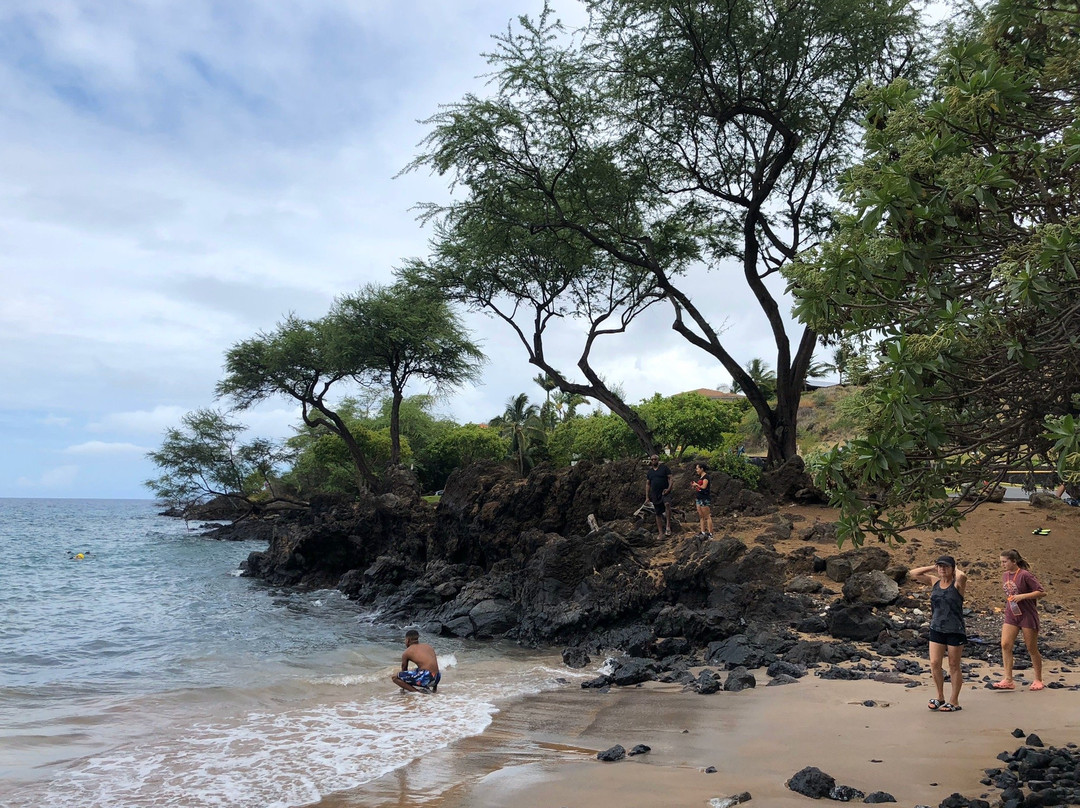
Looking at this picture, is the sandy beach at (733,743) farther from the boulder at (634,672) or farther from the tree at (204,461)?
the tree at (204,461)

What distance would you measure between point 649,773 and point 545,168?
16168mm

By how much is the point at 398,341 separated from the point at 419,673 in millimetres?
25248

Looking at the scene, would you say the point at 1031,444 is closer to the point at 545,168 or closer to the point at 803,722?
the point at 803,722

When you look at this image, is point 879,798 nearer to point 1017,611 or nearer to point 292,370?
point 1017,611

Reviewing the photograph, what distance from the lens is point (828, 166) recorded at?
65.3 feet

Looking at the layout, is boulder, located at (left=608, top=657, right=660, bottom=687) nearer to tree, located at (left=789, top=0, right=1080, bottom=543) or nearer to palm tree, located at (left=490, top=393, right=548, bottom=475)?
tree, located at (left=789, top=0, right=1080, bottom=543)

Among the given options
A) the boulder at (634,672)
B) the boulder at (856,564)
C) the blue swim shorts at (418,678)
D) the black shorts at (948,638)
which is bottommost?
the blue swim shorts at (418,678)

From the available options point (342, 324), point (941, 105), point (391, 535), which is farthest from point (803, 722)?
point (342, 324)

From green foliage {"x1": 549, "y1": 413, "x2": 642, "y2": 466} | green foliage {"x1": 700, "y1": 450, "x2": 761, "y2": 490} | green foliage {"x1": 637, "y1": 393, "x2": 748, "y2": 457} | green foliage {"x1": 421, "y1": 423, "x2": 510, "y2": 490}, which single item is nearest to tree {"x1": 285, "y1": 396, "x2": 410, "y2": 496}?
green foliage {"x1": 421, "y1": 423, "x2": 510, "y2": 490}

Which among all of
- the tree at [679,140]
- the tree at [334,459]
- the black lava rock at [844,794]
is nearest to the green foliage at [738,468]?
the tree at [679,140]

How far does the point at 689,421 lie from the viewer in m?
36.4

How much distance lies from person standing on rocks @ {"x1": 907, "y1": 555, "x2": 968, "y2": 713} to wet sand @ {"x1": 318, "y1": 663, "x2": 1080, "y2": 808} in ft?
0.58

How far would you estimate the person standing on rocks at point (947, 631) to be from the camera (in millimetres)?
7438

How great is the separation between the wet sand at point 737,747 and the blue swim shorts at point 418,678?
183 centimetres
